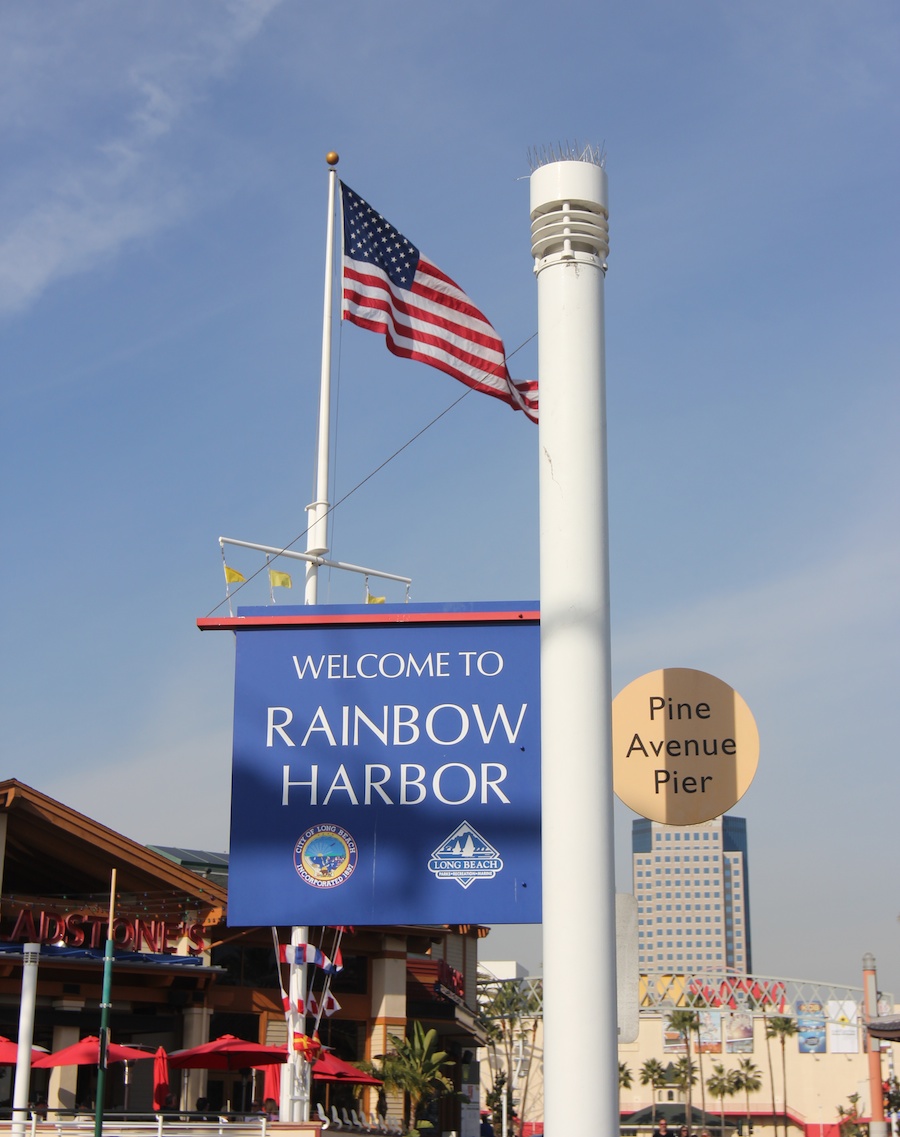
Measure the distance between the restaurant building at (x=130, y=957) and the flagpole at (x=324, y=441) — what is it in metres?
6.91

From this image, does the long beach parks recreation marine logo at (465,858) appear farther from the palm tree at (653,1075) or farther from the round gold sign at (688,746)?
the palm tree at (653,1075)

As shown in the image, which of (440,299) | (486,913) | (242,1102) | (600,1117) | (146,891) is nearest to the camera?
(600,1117)

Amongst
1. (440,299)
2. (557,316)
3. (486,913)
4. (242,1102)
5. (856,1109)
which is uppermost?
(440,299)

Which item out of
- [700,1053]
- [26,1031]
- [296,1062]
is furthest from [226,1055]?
[700,1053]

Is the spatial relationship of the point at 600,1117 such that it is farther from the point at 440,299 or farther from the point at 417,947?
the point at 417,947

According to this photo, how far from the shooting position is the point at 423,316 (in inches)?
762

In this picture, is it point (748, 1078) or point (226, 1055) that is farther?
point (748, 1078)

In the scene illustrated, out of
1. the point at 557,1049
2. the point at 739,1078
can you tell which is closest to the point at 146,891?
the point at 557,1049

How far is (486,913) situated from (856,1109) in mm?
111403

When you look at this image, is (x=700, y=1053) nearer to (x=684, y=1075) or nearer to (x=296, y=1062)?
(x=684, y=1075)

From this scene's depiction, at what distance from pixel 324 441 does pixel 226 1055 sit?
33.9ft

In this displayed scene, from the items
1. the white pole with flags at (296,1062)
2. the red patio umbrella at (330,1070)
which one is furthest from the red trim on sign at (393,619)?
the red patio umbrella at (330,1070)

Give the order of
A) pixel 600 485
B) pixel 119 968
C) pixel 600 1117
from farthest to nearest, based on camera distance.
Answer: pixel 119 968
pixel 600 485
pixel 600 1117

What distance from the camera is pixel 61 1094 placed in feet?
91.8
